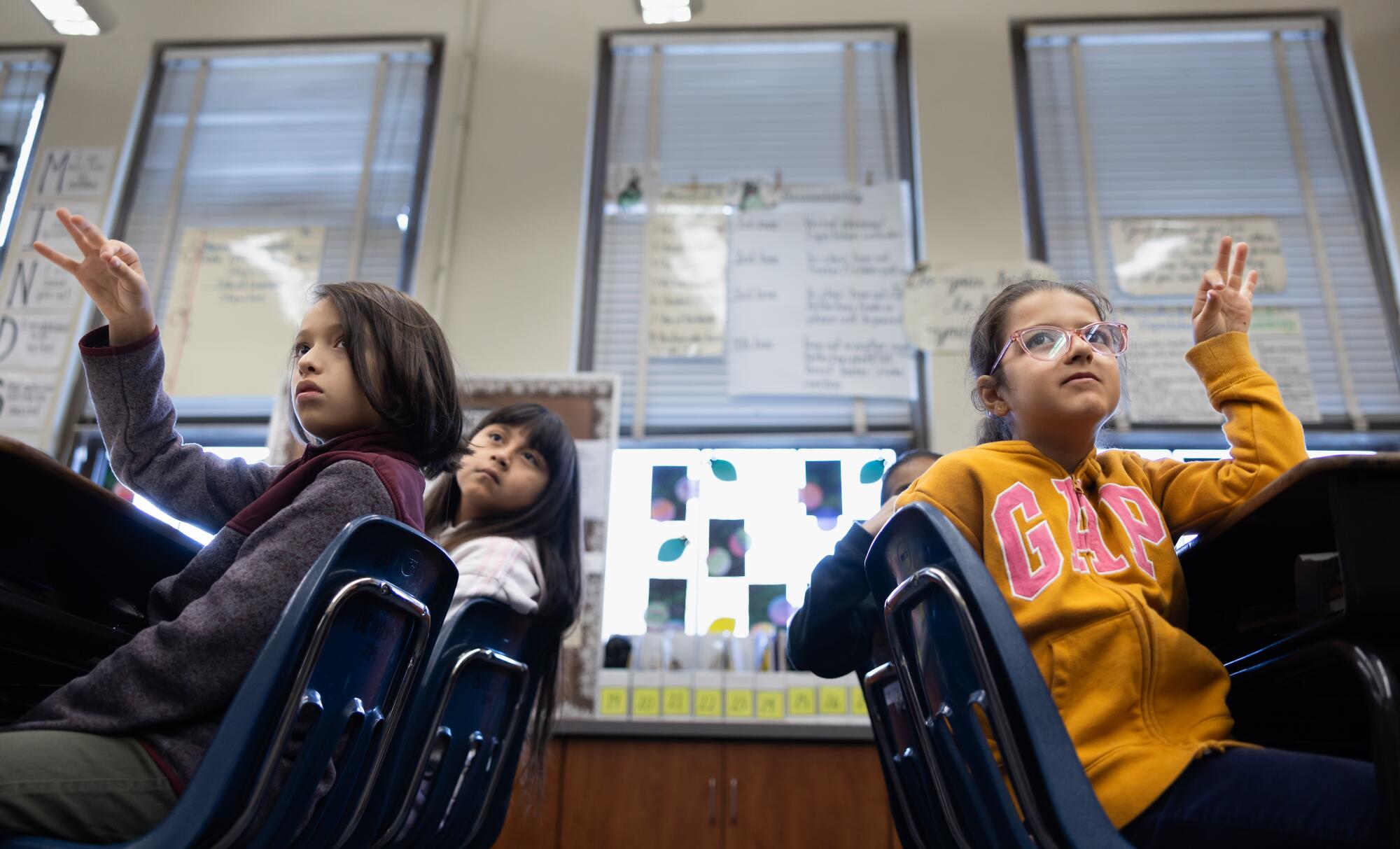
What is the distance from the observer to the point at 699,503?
124 inches

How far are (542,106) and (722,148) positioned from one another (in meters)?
0.69

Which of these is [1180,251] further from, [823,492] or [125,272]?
[125,272]

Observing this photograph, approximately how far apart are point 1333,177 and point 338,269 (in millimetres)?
3517

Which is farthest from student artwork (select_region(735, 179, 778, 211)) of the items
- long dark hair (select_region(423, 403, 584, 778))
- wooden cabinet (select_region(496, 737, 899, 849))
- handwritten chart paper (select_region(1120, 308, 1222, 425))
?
wooden cabinet (select_region(496, 737, 899, 849))

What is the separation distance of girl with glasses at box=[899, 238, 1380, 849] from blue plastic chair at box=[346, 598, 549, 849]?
0.70m

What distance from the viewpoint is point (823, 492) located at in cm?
314

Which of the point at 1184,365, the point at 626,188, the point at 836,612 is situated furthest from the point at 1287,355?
the point at 836,612

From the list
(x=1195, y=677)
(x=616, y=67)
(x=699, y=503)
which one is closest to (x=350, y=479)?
(x=1195, y=677)

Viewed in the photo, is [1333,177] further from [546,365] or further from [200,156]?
[200,156]

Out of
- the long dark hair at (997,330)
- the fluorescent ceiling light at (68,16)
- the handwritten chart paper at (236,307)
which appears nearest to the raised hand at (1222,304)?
the long dark hair at (997,330)

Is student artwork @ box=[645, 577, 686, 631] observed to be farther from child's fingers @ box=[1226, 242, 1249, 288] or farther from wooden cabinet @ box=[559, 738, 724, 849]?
child's fingers @ box=[1226, 242, 1249, 288]

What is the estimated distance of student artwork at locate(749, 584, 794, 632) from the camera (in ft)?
9.62

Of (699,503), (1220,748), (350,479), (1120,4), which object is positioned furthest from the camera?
(1120,4)

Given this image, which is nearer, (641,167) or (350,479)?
(350,479)
